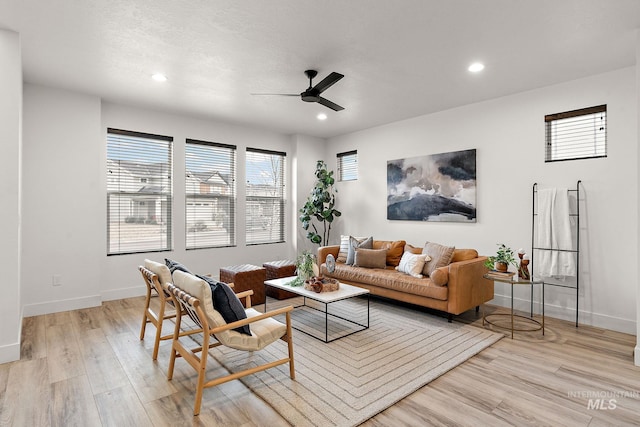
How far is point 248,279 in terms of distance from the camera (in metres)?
4.70

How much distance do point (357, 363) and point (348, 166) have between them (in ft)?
14.9

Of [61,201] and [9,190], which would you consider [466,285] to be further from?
[61,201]

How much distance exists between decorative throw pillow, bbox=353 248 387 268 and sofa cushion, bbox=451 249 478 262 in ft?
3.19

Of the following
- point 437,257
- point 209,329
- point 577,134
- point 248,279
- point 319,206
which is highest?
point 577,134

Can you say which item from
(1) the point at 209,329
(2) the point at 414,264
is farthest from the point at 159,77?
(2) the point at 414,264

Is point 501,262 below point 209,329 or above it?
above

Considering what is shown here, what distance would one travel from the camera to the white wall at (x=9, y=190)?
2.94m

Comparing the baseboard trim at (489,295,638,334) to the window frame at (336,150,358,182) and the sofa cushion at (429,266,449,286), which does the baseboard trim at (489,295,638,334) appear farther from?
the window frame at (336,150,358,182)

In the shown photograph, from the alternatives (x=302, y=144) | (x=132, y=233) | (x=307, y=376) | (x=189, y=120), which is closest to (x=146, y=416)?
(x=307, y=376)

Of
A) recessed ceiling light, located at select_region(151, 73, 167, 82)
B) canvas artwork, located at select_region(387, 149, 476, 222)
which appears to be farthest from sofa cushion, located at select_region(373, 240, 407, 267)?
recessed ceiling light, located at select_region(151, 73, 167, 82)

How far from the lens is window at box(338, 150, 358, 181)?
671 centimetres

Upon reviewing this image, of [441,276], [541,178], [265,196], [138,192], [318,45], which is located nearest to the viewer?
[318,45]

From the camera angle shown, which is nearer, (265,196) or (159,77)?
(159,77)

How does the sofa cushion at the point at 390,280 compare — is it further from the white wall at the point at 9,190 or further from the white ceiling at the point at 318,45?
the white wall at the point at 9,190
